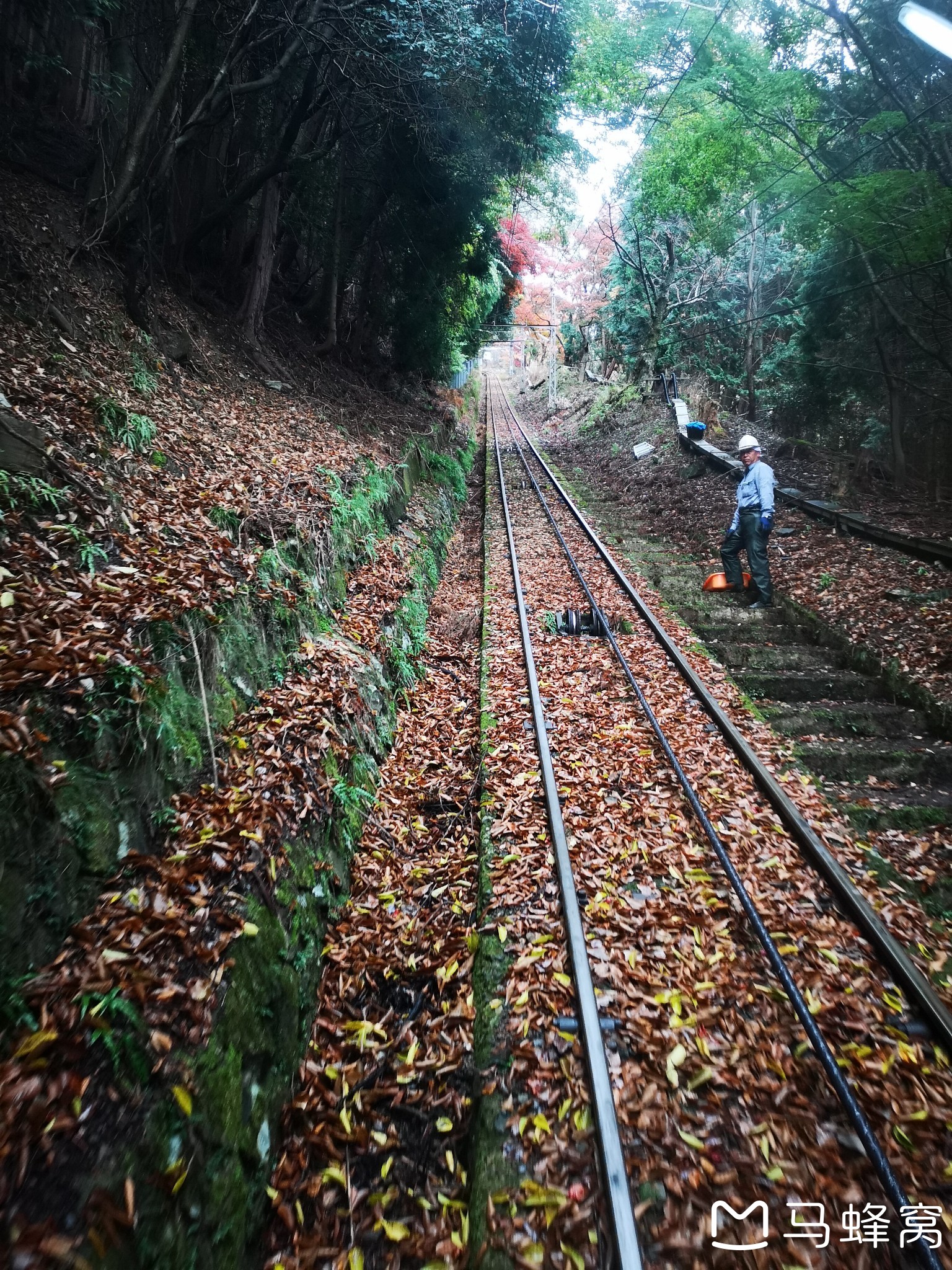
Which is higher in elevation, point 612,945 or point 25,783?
point 25,783

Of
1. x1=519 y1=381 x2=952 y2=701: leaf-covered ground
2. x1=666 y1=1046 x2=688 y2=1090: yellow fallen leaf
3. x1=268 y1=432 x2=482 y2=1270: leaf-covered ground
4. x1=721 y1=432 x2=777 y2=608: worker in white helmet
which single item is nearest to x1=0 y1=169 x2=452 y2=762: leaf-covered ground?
x1=268 y1=432 x2=482 y2=1270: leaf-covered ground

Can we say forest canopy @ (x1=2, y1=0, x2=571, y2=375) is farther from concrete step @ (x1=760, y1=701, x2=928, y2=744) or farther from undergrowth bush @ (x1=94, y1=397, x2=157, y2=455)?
concrete step @ (x1=760, y1=701, x2=928, y2=744)

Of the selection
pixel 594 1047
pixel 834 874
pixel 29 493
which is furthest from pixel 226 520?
pixel 834 874

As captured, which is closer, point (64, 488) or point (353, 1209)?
point (353, 1209)

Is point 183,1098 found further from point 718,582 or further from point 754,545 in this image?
point 718,582

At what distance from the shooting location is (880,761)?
17.5ft

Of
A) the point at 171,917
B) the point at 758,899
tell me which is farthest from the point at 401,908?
the point at 758,899

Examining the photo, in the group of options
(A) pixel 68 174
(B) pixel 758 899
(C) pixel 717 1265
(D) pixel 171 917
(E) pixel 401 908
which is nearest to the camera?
(C) pixel 717 1265

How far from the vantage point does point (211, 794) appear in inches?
141

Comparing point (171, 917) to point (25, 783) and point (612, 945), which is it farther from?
point (612, 945)

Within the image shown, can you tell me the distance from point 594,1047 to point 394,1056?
1038 millimetres

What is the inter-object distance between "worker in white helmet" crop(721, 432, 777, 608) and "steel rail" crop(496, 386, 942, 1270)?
10.7ft

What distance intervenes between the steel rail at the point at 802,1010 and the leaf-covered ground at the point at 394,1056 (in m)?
1.61

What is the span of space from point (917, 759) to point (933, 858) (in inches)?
49.0
